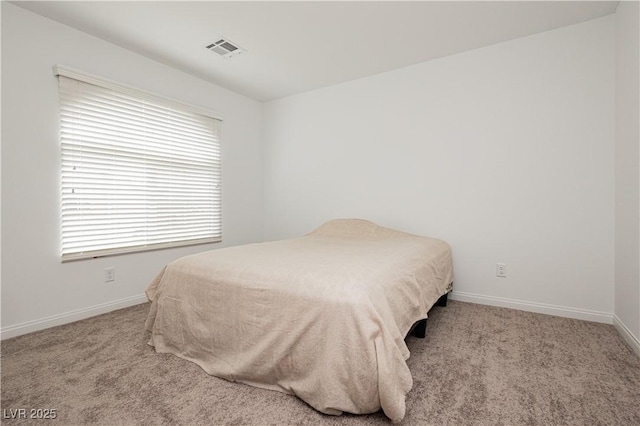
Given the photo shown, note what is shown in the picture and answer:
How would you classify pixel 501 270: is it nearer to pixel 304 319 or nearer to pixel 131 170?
pixel 304 319

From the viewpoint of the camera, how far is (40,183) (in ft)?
7.39

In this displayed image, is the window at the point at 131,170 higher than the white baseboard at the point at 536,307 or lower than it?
higher

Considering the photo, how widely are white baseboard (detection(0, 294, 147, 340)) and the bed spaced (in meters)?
0.93

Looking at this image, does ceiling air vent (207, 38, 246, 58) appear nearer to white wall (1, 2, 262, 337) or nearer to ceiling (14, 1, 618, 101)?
ceiling (14, 1, 618, 101)

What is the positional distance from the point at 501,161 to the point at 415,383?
207cm

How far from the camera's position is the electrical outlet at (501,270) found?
8.76ft

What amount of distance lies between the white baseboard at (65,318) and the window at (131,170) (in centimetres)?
44

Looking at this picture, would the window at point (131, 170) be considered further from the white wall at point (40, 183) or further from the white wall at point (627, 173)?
the white wall at point (627, 173)

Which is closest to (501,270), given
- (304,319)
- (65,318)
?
(304,319)

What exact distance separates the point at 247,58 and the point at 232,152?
122 centimetres

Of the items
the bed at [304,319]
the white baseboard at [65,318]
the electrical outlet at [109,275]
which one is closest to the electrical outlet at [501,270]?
the bed at [304,319]

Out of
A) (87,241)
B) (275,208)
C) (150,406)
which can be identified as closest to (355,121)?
(275,208)

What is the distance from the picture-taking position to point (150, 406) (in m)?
1.35

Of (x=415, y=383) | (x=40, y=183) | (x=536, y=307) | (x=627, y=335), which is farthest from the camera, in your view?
(x=536, y=307)
